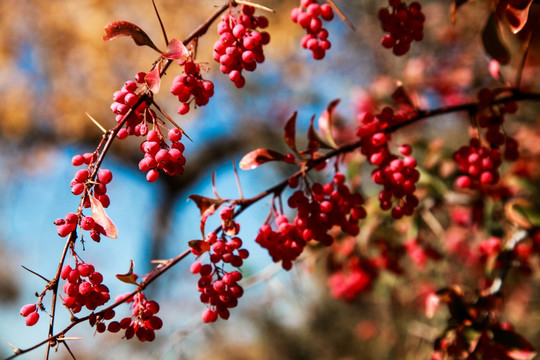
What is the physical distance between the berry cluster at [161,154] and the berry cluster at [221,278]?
13 cm

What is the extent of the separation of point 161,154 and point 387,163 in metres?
0.42

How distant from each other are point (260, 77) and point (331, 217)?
5231mm

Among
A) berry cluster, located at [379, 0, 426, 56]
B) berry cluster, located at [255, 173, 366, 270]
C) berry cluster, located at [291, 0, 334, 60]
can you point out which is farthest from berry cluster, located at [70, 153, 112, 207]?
berry cluster, located at [379, 0, 426, 56]

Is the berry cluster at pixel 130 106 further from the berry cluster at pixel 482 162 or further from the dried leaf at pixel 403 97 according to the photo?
the berry cluster at pixel 482 162

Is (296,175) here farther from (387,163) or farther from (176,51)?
(176,51)

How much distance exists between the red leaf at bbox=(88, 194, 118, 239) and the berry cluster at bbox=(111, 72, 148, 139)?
93mm

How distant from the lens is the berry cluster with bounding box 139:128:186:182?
66cm

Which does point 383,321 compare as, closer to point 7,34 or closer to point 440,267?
point 440,267

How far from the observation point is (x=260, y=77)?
233 inches

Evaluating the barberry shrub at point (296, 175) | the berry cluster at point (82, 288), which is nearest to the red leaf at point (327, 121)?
the barberry shrub at point (296, 175)

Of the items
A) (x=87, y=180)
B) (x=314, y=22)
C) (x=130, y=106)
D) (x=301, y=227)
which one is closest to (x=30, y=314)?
(x=87, y=180)

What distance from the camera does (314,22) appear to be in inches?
32.4

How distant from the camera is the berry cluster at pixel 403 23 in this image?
0.89 m

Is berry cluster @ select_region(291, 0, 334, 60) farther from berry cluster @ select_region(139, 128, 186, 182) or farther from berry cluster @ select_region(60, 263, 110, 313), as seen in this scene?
berry cluster @ select_region(60, 263, 110, 313)
